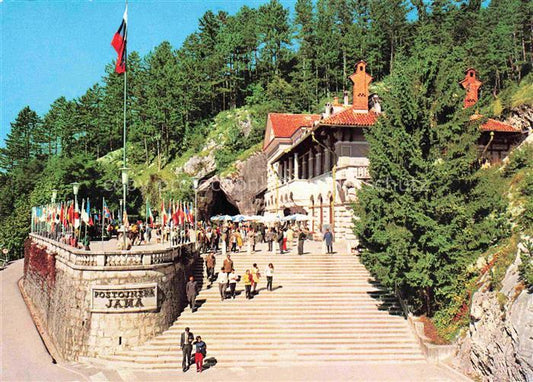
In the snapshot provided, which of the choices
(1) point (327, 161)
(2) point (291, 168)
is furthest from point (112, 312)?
(2) point (291, 168)

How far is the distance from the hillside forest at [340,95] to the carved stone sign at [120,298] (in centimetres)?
994

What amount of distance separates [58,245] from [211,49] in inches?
2533

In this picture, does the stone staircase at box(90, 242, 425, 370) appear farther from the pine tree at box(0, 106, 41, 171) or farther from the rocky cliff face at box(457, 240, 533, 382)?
the pine tree at box(0, 106, 41, 171)

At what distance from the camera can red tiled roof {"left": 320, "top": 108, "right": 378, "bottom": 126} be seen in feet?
105

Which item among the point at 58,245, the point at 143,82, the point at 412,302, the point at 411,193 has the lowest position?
the point at 412,302

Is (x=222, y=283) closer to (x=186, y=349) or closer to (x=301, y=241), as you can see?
(x=186, y=349)

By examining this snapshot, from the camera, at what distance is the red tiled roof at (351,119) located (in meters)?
32.1

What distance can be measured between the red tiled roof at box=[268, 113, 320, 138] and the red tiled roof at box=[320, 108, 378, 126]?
20.0 meters

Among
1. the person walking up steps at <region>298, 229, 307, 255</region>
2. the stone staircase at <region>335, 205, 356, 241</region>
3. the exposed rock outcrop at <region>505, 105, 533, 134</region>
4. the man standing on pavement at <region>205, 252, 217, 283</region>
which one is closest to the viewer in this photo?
the man standing on pavement at <region>205, 252, 217, 283</region>

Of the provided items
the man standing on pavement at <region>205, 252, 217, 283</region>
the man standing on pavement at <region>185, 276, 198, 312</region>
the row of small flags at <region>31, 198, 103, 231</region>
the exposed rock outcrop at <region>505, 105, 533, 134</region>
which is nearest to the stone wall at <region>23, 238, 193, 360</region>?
the man standing on pavement at <region>185, 276, 198, 312</region>

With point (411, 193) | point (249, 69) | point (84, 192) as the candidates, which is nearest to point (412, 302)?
point (411, 193)

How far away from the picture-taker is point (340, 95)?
74.6 meters

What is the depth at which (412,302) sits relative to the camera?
20344mm

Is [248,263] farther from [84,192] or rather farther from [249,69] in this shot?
[249,69]
